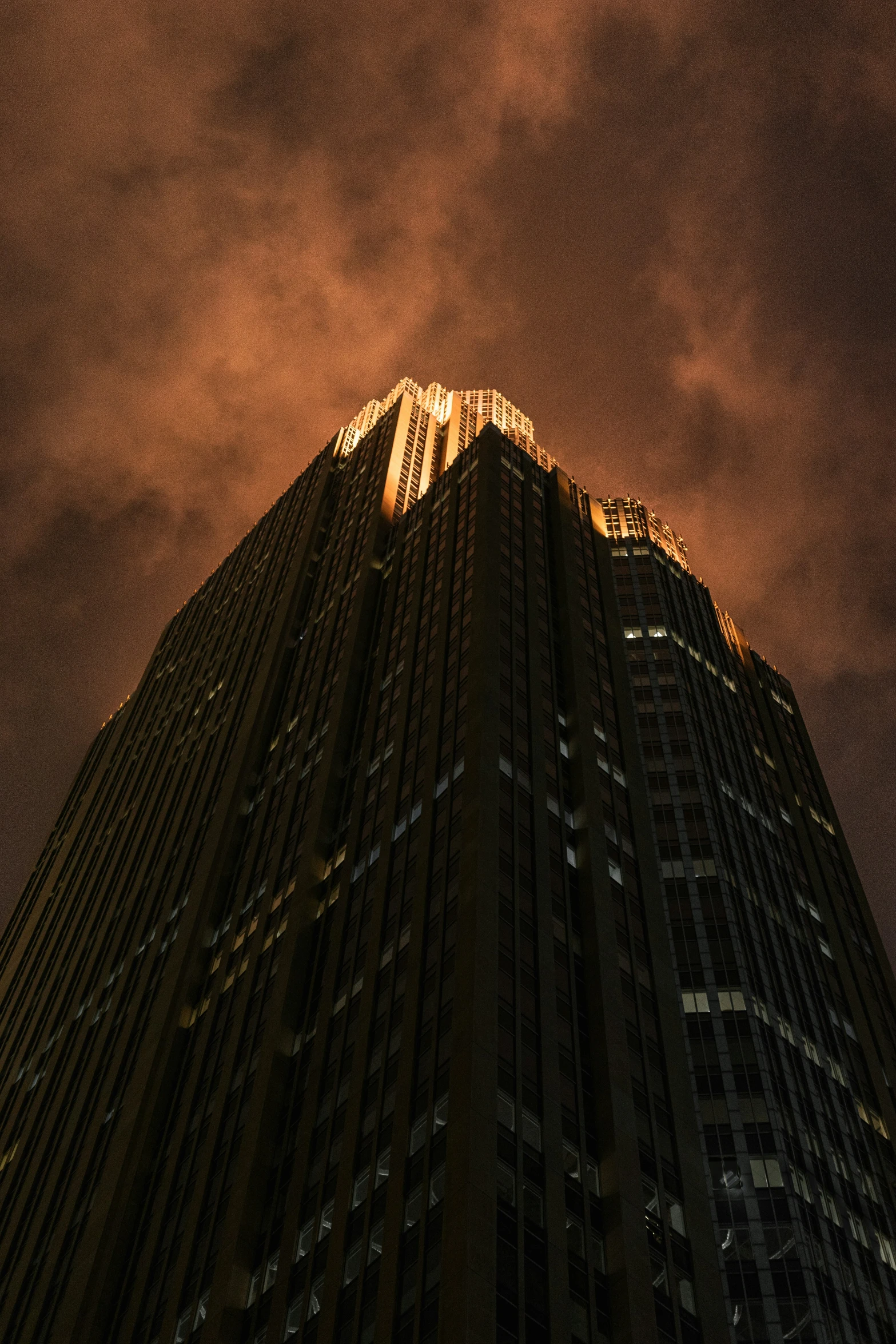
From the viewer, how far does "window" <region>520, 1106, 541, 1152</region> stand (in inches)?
2384

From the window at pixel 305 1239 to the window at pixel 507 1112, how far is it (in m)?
12.3

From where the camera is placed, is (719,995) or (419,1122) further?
(719,995)

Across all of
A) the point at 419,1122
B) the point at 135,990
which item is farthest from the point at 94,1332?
the point at 135,990

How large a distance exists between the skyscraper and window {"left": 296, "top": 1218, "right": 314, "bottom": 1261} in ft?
1.54

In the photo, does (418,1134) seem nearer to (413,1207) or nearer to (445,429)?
(413,1207)

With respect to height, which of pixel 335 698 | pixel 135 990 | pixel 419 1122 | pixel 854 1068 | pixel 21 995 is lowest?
pixel 419 1122

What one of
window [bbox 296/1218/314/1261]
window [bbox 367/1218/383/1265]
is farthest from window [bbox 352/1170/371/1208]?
window [bbox 296/1218/314/1261]

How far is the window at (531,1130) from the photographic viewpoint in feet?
199

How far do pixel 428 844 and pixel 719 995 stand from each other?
2315 centimetres

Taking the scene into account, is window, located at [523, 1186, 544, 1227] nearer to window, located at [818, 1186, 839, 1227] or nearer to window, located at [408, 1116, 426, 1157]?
window, located at [408, 1116, 426, 1157]

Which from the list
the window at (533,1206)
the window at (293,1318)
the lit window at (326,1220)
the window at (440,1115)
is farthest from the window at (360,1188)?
the window at (533,1206)

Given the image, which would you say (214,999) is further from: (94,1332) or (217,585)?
(217,585)

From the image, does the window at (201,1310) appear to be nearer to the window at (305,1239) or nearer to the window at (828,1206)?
the window at (305,1239)

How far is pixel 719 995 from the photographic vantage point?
8419cm
